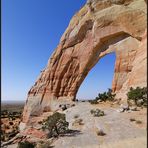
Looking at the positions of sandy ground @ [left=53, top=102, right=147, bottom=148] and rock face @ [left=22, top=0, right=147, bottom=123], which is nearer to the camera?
sandy ground @ [left=53, top=102, right=147, bottom=148]

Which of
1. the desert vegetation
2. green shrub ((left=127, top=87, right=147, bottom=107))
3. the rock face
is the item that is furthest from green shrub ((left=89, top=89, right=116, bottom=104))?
the desert vegetation

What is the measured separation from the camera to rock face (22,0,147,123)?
29000 mm

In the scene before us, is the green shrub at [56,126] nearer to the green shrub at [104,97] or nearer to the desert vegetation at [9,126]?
the desert vegetation at [9,126]

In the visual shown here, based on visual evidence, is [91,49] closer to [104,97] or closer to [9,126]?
[104,97]

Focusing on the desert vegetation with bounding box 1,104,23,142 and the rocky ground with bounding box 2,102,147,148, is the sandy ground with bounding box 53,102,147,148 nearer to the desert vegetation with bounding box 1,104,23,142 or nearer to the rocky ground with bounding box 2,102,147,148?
the rocky ground with bounding box 2,102,147,148

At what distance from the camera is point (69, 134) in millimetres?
12758

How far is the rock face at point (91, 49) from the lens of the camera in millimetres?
29000

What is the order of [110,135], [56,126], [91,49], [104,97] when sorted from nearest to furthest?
[110,135]
[56,126]
[104,97]
[91,49]

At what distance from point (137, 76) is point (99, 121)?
11044mm

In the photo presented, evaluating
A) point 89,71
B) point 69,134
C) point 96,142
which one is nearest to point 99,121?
point 69,134

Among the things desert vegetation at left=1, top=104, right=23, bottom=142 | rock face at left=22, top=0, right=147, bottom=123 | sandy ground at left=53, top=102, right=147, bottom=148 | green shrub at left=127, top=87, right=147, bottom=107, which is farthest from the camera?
rock face at left=22, top=0, right=147, bottom=123

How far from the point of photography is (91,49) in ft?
108

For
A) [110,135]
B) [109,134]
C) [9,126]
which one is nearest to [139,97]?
[109,134]

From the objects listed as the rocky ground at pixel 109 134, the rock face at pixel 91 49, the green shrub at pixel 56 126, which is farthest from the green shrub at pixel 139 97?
the green shrub at pixel 56 126
